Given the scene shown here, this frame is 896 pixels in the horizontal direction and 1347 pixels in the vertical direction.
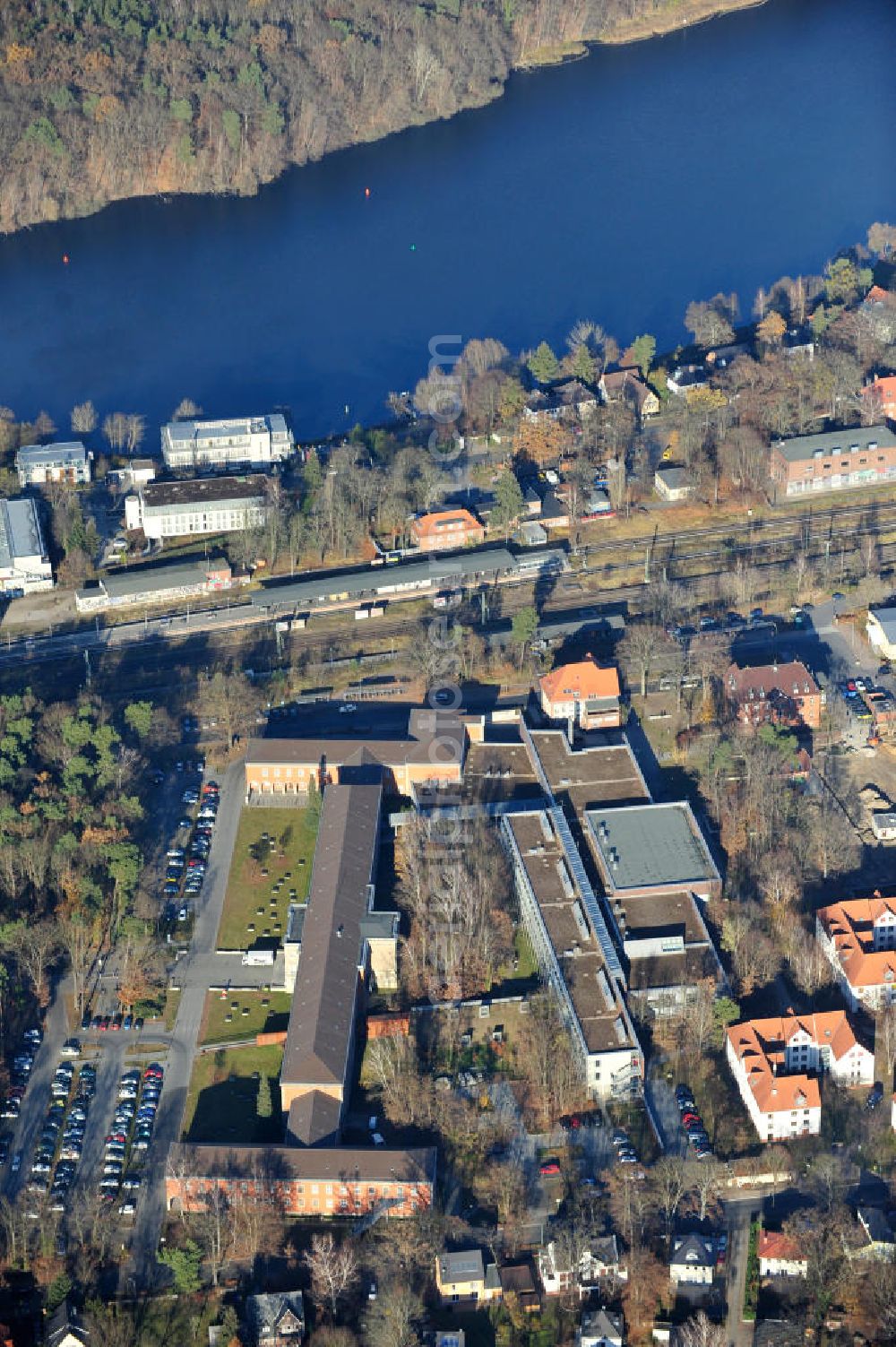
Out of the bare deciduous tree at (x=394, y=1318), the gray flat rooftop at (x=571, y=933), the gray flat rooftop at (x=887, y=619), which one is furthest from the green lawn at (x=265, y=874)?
the gray flat rooftop at (x=887, y=619)

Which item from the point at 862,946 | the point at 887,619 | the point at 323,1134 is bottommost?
the point at 323,1134

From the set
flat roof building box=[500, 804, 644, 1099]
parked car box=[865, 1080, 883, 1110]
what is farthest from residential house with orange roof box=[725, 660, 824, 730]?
parked car box=[865, 1080, 883, 1110]

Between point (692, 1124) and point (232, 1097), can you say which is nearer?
point (692, 1124)

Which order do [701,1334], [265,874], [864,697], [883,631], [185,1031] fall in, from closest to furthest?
[701,1334] < [185,1031] < [265,874] < [864,697] < [883,631]

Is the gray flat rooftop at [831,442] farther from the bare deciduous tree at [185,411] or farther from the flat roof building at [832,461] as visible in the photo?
the bare deciduous tree at [185,411]

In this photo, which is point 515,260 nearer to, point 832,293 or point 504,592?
point 832,293

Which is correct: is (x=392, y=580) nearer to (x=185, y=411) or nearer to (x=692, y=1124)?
(x=185, y=411)

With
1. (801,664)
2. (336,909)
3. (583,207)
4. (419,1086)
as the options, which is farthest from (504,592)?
(583,207)

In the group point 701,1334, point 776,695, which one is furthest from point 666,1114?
point 776,695

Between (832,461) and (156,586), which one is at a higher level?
(832,461)
